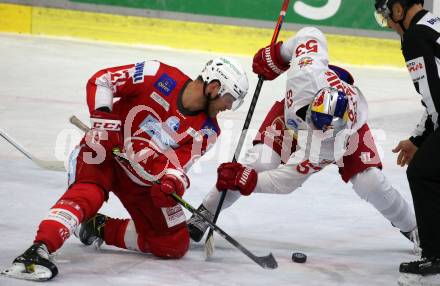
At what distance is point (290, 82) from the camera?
4266mm

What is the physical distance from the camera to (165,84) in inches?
158

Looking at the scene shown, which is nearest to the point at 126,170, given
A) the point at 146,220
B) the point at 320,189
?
the point at 146,220

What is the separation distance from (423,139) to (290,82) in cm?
64

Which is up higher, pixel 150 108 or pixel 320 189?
pixel 150 108

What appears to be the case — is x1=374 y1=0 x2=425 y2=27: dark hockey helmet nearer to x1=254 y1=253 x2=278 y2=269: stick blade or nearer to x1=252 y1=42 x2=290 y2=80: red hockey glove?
x1=252 y1=42 x2=290 y2=80: red hockey glove

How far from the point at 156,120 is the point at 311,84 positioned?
0.71m

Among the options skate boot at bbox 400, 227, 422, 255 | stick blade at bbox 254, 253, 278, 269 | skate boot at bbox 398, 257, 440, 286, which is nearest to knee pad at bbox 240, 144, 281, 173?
stick blade at bbox 254, 253, 278, 269

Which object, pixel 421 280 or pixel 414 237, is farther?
pixel 414 237

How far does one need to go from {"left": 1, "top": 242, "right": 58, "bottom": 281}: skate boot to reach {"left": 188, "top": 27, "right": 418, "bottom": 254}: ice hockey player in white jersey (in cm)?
89

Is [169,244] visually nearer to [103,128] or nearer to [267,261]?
[267,261]

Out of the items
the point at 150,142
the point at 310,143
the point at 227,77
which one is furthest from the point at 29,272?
the point at 310,143

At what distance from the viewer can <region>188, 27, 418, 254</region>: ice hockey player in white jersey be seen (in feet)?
13.2

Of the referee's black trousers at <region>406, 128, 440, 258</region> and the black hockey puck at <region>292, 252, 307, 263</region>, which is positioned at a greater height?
the referee's black trousers at <region>406, 128, 440, 258</region>

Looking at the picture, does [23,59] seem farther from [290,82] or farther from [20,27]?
[290,82]
